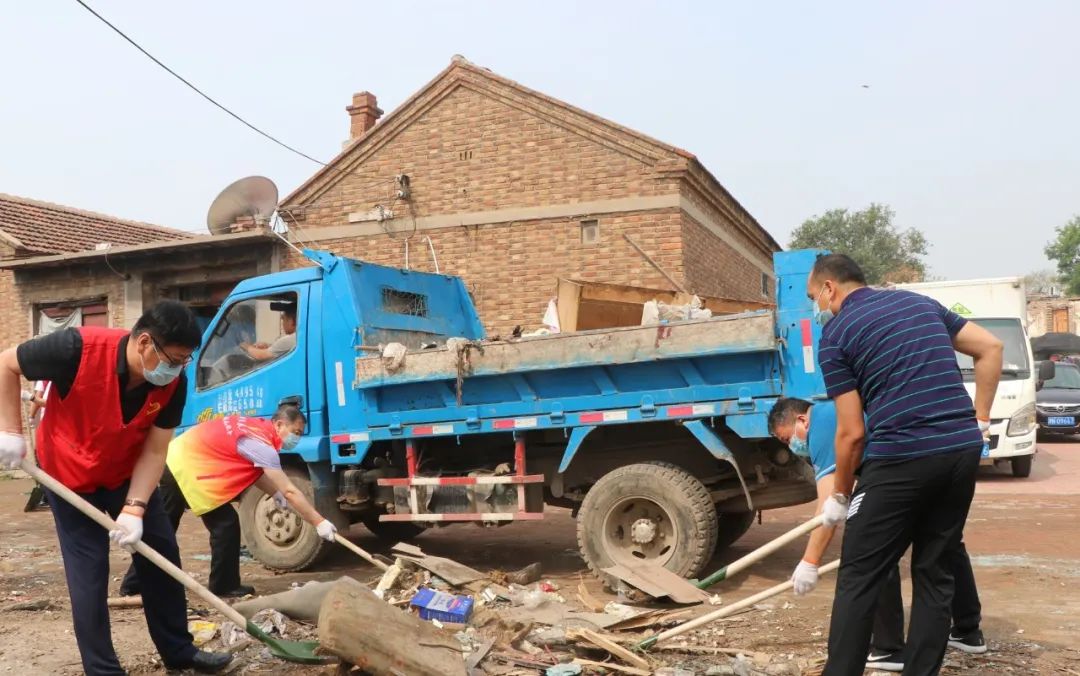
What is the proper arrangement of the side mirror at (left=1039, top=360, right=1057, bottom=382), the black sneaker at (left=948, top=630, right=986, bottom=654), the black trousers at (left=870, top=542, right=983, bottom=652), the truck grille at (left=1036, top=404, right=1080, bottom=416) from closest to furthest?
1. the black trousers at (left=870, top=542, right=983, bottom=652)
2. the black sneaker at (left=948, top=630, right=986, bottom=654)
3. the side mirror at (left=1039, top=360, right=1057, bottom=382)
4. the truck grille at (left=1036, top=404, right=1080, bottom=416)

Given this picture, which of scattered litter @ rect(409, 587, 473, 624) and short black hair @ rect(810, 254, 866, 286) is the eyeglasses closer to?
scattered litter @ rect(409, 587, 473, 624)

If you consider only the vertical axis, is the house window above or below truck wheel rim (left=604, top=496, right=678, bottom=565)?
above

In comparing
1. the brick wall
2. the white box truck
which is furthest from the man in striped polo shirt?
the brick wall

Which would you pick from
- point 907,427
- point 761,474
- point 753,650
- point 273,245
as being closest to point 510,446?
point 761,474

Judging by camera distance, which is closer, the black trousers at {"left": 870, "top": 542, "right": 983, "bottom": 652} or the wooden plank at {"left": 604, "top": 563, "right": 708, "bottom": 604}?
the black trousers at {"left": 870, "top": 542, "right": 983, "bottom": 652}

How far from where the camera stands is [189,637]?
13.5 ft

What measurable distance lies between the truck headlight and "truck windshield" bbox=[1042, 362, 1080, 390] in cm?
616

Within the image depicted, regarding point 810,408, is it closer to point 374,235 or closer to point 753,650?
point 753,650

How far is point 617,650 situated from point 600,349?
86.4 inches

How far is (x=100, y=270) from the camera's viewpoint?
52.6 feet

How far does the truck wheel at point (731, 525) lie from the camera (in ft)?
22.1

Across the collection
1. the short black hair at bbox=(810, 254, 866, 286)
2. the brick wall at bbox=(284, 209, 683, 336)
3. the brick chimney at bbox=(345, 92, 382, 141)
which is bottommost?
the short black hair at bbox=(810, 254, 866, 286)

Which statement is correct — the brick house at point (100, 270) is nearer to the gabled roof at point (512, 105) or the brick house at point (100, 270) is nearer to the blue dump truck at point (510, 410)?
the gabled roof at point (512, 105)

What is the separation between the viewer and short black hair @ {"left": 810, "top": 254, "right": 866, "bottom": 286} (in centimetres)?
356
